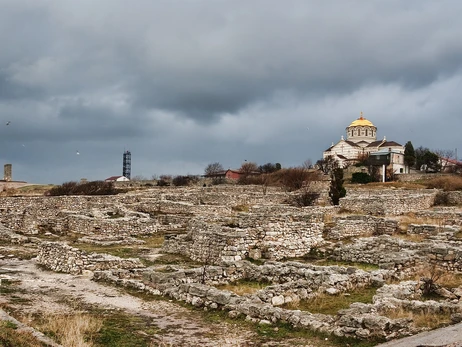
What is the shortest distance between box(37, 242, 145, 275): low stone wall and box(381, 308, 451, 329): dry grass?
9.35m

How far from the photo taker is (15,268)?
57.3 feet

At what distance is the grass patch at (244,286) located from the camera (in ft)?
44.7

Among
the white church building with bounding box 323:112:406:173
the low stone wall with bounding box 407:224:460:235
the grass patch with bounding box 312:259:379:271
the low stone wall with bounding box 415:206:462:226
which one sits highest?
the white church building with bounding box 323:112:406:173

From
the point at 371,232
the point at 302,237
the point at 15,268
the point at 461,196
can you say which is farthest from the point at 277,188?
the point at 15,268

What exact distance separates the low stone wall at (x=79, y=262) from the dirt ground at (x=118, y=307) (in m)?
0.42

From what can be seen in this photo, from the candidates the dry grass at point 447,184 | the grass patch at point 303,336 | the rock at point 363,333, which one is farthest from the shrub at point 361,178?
the rock at point 363,333

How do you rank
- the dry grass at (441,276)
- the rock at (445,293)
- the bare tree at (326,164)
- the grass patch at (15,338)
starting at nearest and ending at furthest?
the grass patch at (15,338) → the rock at (445,293) → the dry grass at (441,276) → the bare tree at (326,164)

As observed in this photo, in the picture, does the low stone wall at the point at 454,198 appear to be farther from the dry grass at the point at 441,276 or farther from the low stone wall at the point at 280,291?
the low stone wall at the point at 280,291

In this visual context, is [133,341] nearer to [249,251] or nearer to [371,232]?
[249,251]

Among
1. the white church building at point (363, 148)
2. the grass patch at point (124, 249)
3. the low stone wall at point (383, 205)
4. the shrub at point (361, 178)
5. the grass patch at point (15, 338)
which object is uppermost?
the white church building at point (363, 148)

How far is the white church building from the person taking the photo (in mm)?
96000

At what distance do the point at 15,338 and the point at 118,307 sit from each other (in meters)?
4.21

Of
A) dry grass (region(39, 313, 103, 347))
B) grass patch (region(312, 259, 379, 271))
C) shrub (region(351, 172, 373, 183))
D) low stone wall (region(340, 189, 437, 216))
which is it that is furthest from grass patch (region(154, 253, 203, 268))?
shrub (region(351, 172, 373, 183))

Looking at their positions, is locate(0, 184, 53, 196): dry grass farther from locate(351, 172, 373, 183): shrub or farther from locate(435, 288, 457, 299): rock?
locate(435, 288, 457, 299): rock
